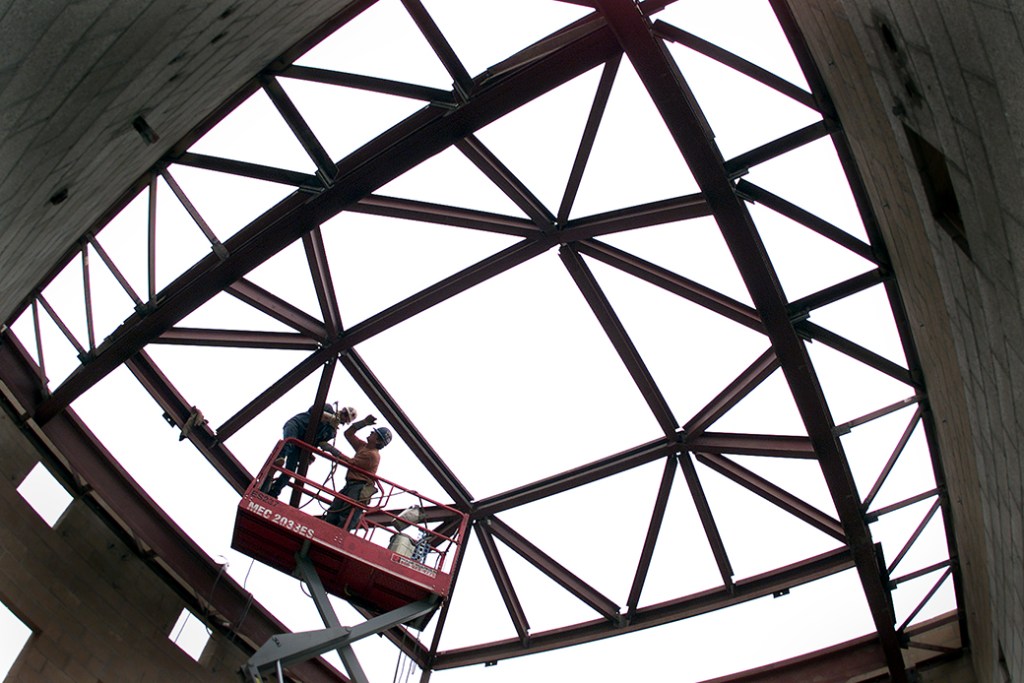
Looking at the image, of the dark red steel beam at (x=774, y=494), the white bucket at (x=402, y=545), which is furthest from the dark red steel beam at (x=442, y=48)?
the dark red steel beam at (x=774, y=494)

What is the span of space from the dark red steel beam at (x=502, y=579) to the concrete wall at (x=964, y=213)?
9.47 meters

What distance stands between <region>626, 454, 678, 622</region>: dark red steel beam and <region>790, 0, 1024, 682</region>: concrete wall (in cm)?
523

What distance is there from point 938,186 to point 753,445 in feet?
31.3

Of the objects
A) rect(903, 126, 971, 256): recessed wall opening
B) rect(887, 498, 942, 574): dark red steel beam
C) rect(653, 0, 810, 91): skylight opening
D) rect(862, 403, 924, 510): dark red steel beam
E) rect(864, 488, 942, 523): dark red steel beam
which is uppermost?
rect(653, 0, 810, 91): skylight opening

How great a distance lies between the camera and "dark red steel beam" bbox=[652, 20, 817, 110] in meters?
11.8

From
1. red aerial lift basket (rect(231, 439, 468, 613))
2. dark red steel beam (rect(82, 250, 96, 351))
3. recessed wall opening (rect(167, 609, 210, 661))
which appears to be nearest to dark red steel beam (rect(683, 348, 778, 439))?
red aerial lift basket (rect(231, 439, 468, 613))

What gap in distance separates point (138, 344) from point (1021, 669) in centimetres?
1498

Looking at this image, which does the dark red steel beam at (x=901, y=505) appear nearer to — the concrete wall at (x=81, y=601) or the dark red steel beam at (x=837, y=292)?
the dark red steel beam at (x=837, y=292)

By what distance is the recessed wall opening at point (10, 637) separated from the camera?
13.1m

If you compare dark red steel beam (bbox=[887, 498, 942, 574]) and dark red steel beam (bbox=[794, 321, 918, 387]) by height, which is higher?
dark red steel beam (bbox=[794, 321, 918, 387])

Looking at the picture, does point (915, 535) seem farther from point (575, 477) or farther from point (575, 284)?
point (575, 284)

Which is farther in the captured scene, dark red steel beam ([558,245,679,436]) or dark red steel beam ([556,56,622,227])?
dark red steel beam ([558,245,679,436])

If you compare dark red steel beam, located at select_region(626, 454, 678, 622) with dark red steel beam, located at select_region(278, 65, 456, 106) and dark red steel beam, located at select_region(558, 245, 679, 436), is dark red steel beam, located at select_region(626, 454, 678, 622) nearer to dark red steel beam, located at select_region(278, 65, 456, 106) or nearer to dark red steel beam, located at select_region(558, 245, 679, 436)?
dark red steel beam, located at select_region(558, 245, 679, 436)

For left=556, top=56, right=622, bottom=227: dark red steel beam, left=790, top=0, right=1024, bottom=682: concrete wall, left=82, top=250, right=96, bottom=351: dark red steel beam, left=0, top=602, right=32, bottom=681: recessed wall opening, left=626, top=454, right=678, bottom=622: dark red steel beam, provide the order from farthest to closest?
Answer: left=626, top=454, right=678, bottom=622: dark red steel beam < left=82, top=250, right=96, bottom=351: dark red steel beam < left=0, top=602, right=32, bottom=681: recessed wall opening < left=556, top=56, right=622, bottom=227: dark red steel beam < left=790, top=0, right=1024, bottom=682: concrete wall
